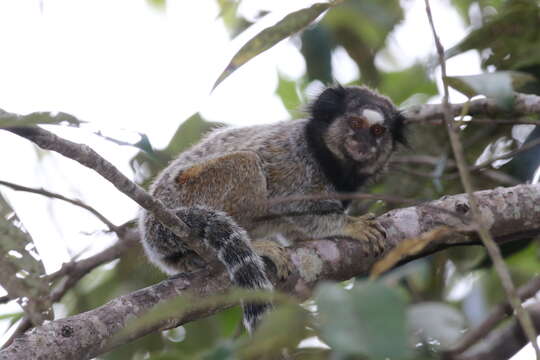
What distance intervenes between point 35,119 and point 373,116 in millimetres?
2407

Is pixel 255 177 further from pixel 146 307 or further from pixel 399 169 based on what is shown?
pixel 146 307

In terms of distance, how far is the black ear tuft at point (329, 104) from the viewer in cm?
421

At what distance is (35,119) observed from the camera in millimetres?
1972

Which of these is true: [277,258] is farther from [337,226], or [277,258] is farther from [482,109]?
[482,109]

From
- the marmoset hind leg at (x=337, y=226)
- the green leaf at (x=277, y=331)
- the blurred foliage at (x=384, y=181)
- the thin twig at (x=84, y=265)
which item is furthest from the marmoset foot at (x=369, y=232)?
the green leaf at (x=277, y=331)

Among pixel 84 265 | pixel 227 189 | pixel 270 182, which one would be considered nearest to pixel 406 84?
pixel 270 182

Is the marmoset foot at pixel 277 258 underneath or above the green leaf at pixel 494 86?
underneath

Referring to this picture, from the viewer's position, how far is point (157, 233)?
355 cm

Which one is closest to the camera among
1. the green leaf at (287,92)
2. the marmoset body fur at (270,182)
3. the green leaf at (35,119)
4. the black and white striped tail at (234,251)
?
the green leaf at (35,119)

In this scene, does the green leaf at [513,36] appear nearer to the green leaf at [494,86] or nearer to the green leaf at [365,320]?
the green leaf at [494,86]

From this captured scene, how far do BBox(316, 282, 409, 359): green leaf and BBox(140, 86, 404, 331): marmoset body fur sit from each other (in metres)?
1.58

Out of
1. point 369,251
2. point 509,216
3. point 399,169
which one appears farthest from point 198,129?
point 509,216

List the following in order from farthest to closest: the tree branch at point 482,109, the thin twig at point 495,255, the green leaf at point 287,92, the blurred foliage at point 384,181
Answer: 1. the green leaf at point 287,92
2. the tree branch at point 482,109
3. the thin twig at point 495,255
4. the blurred foliage at point 384,181

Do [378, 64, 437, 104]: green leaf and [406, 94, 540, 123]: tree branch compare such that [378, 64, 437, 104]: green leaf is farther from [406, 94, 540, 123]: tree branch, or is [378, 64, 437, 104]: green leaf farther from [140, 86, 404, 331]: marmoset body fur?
[406, 94, 540, 123]: tree branch
